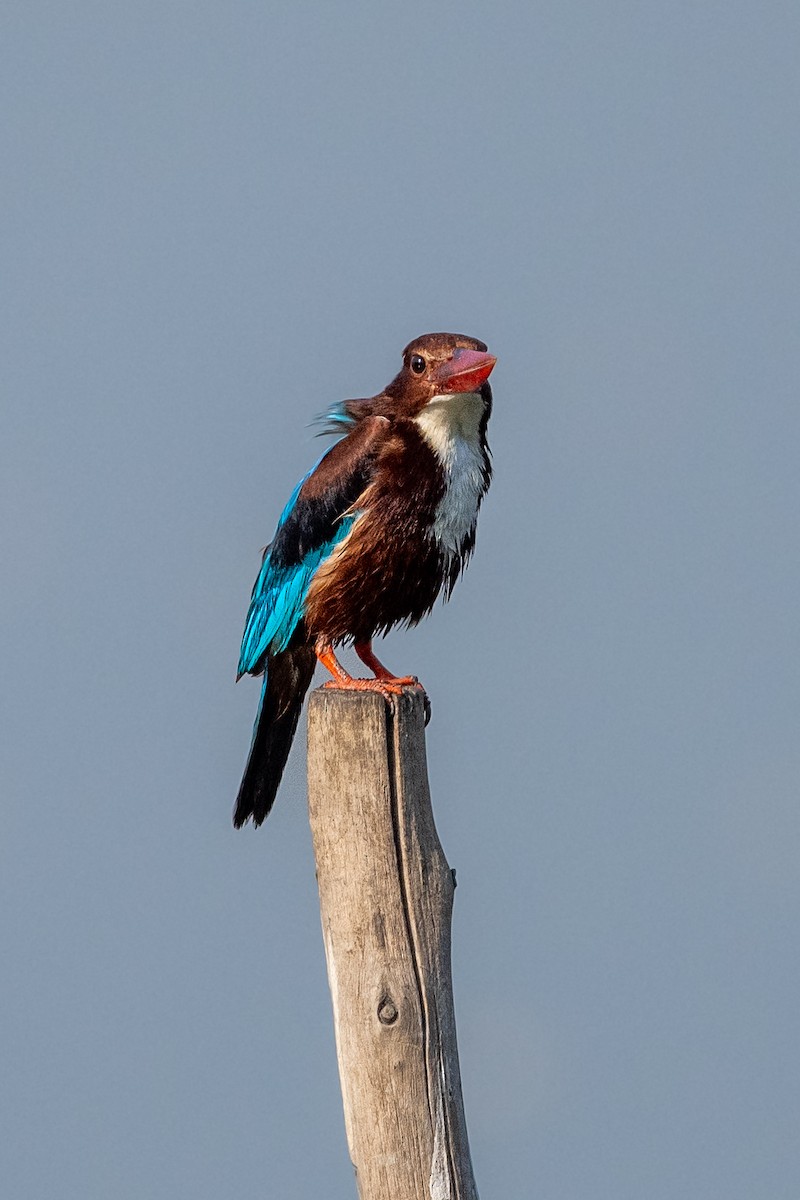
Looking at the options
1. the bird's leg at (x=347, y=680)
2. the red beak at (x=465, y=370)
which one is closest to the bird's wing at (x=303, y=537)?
the bird's leg at (x=347, y=680)

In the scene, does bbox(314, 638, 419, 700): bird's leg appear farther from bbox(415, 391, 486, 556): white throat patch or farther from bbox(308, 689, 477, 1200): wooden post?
bbox(415, 391, 486, 556): white throat patch

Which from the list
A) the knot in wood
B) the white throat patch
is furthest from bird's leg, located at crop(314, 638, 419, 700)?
the knot in wood

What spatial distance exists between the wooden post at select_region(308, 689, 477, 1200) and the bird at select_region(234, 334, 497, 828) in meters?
0.71

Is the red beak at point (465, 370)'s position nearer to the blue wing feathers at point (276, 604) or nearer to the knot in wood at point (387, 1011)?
the blue wing feathers at point (276, 604)

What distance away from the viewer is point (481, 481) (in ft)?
16.5

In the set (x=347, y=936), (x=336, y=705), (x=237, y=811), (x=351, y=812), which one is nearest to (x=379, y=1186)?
(x=347, y=936)

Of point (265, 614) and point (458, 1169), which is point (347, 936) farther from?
point (265, 614)

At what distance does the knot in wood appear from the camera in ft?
12.6

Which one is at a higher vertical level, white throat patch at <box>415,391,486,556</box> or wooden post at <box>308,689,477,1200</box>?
white throat patch at <box>415,391,486,556</box>

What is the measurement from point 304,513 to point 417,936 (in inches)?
64.0

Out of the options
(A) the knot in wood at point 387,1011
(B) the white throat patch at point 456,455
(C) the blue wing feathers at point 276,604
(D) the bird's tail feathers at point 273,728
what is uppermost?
(B) the white throat patch at point 456,455

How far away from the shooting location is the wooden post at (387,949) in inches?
150

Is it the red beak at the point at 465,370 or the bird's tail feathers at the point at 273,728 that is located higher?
the red beak at the point at 465,370

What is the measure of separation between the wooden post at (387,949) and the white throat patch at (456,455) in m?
1.08
